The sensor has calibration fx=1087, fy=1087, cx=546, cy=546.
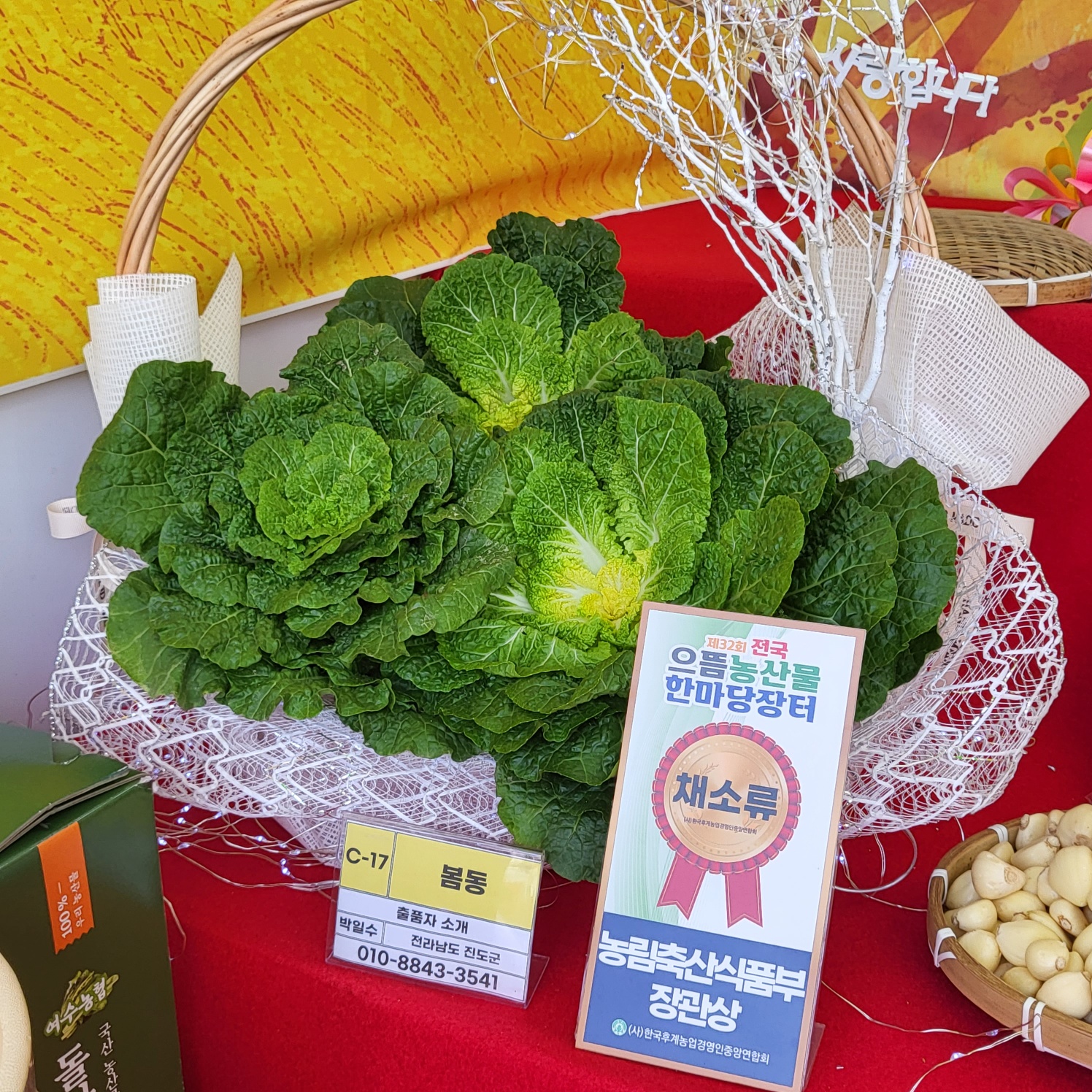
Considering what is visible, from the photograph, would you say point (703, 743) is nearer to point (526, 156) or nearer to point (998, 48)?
point (526, 156)

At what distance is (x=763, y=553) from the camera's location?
2.66ft

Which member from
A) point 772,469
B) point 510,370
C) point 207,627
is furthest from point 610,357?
point 207,627

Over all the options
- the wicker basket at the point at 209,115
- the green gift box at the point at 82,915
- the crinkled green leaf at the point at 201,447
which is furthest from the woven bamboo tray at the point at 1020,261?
the green gift box at the point at 82,915

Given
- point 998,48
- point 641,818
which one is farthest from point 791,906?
point 998,48

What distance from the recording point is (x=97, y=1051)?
2.62 feet

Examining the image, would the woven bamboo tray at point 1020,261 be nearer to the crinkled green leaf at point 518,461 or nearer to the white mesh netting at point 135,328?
the crinkled green leaf at point 518,461

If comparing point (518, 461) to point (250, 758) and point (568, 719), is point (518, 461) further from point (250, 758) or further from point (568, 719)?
point (250, 758)

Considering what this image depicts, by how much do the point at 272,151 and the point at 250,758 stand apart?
0.83 meters

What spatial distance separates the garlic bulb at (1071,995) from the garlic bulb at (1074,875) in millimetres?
81

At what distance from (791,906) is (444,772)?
0.96 feet

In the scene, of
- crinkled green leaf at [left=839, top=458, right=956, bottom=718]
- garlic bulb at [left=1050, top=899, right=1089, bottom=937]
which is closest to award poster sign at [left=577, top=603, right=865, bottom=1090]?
crinkled green leaf at [left=839, top=458, right=956, bottom=718]

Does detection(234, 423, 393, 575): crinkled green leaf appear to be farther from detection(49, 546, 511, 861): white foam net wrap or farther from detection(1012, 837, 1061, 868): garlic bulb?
detection(1012, 837, 1061, 868): garlic bulb

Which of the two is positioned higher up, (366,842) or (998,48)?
(998,48)

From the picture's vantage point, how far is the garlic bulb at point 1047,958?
0.76 meters
